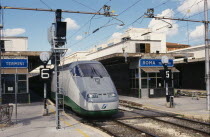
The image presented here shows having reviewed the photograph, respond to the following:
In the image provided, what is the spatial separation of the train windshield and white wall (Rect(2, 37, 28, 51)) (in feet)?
72.3

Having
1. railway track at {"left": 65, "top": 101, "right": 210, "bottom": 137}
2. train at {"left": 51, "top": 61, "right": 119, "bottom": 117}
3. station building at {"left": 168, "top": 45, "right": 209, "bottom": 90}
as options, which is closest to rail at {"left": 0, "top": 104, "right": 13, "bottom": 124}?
train at {"left": 51, "top": 61, "right": 119, "bottom": 117}

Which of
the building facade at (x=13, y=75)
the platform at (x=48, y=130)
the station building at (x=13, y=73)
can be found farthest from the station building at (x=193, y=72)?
the platform at (x=48, y=130)

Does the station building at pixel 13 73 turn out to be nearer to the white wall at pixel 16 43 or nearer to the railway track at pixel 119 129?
the white wall at pixel 16 43

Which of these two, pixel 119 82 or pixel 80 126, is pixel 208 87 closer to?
pixel 80 126

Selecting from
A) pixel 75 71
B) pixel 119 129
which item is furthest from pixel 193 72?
pixel 119 129

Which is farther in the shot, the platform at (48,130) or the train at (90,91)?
the train at (90,91)

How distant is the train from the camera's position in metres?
12.4

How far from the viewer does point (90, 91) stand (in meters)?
12.7

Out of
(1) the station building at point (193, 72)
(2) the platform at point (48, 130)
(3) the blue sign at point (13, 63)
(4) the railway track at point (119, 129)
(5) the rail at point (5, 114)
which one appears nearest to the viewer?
(2) the platform at point (48, 130)

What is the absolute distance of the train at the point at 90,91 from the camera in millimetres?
12422

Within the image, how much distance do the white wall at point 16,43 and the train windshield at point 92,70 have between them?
22.0 metres

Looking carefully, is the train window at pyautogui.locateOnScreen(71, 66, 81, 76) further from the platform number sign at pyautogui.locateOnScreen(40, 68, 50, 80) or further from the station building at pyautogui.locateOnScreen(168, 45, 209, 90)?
the station building at pyautogui.locateOnScreen(168, 45, 209, 90)

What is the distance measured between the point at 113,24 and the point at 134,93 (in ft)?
41.4

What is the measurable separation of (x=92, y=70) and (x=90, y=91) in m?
1.95
